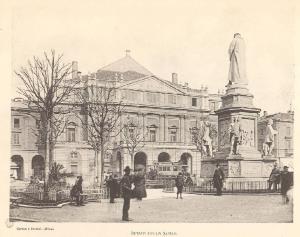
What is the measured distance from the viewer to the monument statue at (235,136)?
662 inches

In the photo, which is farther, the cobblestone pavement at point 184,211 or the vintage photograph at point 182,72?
the vintage photograph at point 182,72

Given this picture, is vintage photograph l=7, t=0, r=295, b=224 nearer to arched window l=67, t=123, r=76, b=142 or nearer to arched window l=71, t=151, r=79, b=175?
arched window l=71, t=151, r=79, b=175

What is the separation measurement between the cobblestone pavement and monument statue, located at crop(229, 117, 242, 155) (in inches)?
88.6

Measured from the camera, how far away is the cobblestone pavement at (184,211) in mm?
11609

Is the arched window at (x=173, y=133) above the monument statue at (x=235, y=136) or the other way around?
above

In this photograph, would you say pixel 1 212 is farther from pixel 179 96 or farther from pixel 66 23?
pixel 179 96

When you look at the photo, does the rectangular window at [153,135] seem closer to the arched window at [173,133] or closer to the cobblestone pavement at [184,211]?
the arched window at [173,133]

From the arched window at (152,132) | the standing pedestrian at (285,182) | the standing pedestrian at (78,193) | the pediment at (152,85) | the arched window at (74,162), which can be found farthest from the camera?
the arched window at (152,132)

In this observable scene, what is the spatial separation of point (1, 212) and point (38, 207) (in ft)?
6.90

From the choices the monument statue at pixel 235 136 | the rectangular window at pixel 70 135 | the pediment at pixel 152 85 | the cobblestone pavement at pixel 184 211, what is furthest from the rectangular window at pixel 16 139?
the cobblestone pavement at pixel 184 211

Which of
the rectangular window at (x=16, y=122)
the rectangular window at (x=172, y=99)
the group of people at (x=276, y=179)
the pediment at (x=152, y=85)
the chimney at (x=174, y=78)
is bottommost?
the group of people at (x=276, y=179)

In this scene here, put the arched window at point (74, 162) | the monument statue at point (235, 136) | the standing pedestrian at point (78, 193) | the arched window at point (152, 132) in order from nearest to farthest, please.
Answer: the standing pedestrian at point (78, 193) < the monument statue at point (235, 136) < the arched window at point (74, 162) < the arched window at point (152, 132)

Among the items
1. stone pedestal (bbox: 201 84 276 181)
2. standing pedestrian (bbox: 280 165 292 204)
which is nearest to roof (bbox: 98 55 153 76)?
stone pedestal (bbox: 201 84 276 181)

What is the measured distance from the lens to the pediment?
49156 mm
